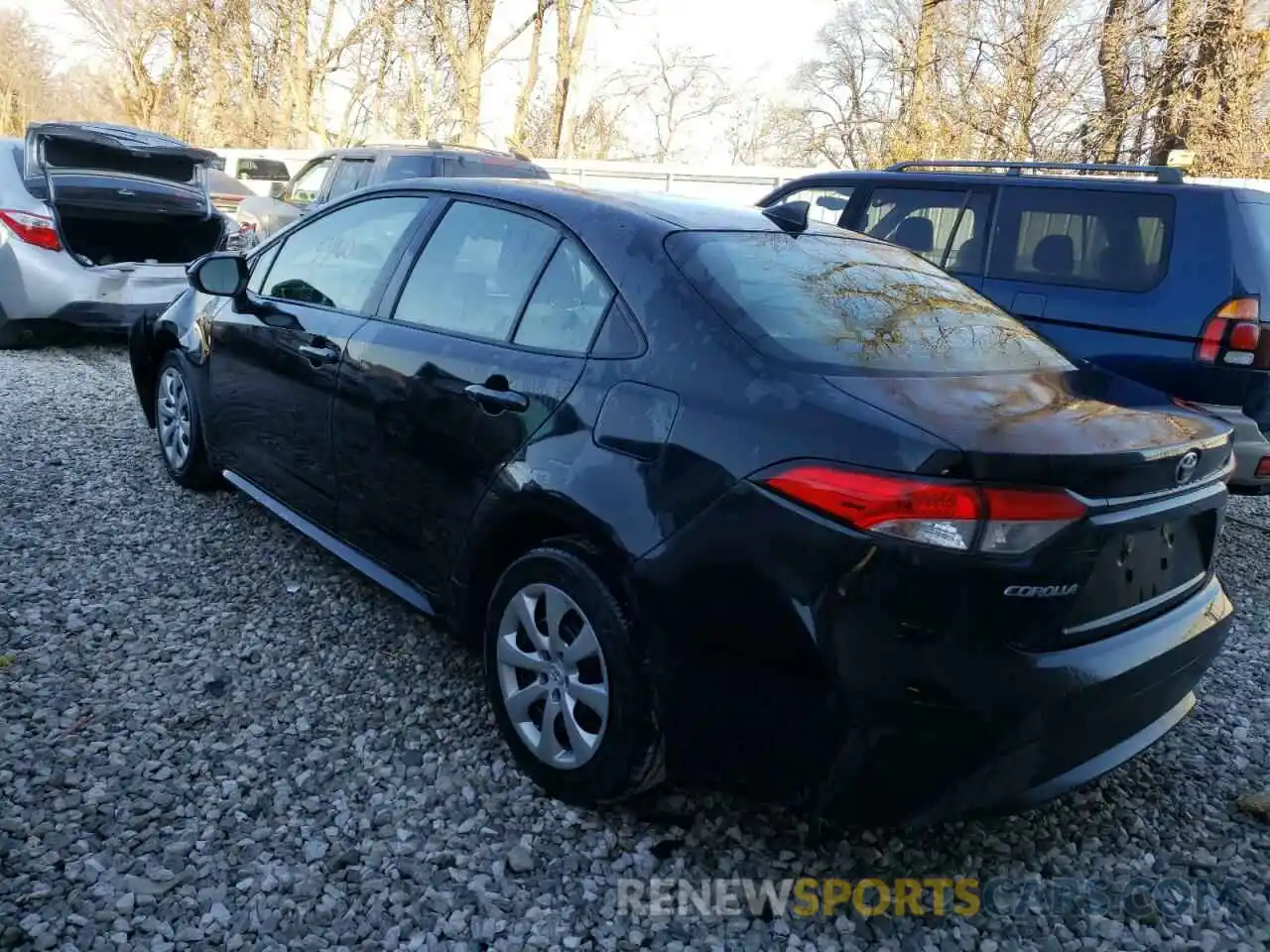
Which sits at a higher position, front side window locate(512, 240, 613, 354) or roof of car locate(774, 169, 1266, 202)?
roof of car locate(774, 169, 1266, 202)

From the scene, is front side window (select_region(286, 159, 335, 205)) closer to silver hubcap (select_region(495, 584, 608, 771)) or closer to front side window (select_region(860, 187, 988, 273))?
front side window (select_region(860, 187, 988, 273))

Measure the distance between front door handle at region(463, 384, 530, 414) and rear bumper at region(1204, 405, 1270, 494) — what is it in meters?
3.29

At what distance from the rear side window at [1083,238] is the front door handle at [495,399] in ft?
11.9

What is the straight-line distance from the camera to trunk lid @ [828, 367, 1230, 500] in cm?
197

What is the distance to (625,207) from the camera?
2.83 metres

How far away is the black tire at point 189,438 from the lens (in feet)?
14.8

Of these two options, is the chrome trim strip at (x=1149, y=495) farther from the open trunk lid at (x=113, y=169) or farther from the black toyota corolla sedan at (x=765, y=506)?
the open trunk lid at (x=113, y=169)

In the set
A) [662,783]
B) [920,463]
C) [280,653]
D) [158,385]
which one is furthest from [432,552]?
[158,385]

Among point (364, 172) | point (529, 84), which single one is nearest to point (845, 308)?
point (364, 172)

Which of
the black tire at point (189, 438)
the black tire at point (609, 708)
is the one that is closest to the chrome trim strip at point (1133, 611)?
the black tire at point (609, 708)

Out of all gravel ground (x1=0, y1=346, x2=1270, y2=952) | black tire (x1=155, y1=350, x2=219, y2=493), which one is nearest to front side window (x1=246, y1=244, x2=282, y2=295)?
black tire (x1=155, y1=350, x2=219, y2=493)

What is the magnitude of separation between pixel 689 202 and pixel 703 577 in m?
1.46

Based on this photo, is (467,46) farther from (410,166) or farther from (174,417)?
(174,417)

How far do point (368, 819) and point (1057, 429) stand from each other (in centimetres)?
190
